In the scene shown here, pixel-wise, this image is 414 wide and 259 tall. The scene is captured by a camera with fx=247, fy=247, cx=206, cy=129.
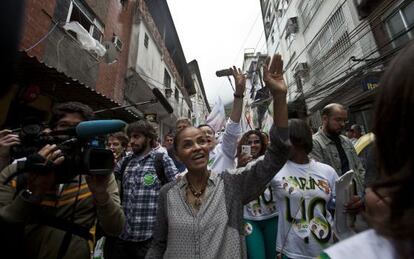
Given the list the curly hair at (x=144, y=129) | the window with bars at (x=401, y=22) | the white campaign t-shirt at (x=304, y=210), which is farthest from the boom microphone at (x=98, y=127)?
the window with bars at (x=401, y=22)

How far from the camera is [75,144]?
1.27m

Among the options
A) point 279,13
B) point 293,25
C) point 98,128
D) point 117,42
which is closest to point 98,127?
point 98,128

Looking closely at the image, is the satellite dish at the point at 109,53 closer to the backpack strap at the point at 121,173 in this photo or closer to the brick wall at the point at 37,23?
the brick wall at the point at 37,23

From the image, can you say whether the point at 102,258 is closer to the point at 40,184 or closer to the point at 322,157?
the point at 40,184

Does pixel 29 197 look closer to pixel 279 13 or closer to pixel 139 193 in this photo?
pixel 139 193

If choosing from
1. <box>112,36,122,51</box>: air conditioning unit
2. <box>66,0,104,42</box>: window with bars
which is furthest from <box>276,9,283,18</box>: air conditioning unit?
<box>66,0,104,42</box>: window with bars

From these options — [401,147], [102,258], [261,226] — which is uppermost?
[401,147]

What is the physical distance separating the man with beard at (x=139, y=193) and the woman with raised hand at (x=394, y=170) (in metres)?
2.19

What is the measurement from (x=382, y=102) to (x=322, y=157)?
8.64 ft

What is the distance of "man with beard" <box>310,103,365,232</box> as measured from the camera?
2.94 meters

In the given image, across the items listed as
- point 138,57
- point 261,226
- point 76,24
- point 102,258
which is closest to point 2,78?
point 261,226

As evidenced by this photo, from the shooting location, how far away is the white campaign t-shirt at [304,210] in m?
1.92

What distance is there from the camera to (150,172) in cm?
275

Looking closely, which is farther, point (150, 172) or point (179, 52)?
point (179, 52)
